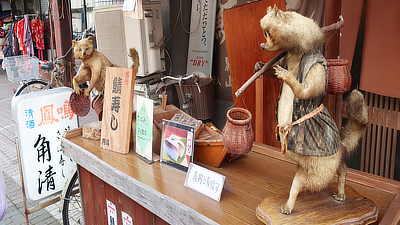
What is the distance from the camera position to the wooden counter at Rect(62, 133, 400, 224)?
1.71 metres

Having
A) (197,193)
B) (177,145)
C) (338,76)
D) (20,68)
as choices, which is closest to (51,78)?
(20,68)

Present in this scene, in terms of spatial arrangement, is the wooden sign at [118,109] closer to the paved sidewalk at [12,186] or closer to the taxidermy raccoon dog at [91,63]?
the taxidermy raccoon dog at [91,63]

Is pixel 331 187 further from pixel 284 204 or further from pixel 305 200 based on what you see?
pixel 284 204

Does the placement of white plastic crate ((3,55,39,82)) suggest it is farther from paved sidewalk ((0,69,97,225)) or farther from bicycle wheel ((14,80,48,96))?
paved sidewalk ((0,69,97,225))

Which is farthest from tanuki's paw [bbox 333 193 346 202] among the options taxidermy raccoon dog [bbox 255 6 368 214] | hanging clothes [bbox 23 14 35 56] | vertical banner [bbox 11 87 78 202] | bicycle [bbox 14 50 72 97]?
hanging clothes [bbox 23 14 35 56]

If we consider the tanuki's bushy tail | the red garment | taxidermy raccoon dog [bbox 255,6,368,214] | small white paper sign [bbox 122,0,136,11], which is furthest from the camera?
the red garment

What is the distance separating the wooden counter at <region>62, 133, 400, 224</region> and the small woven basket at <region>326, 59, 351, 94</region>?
0.65 metres

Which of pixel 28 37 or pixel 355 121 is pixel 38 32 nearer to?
pixel 28 37

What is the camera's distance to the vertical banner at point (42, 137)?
2943 millimetres

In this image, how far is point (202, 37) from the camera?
5.14m

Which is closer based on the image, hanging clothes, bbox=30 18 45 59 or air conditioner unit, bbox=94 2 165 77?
air conditioner unit, bbox=94 2 165 77

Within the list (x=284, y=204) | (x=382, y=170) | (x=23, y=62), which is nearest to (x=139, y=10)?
(x=284, y=204)

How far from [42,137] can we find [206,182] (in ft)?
6.81

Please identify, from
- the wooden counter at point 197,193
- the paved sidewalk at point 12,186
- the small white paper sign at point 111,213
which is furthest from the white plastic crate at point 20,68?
the small white paper sign at point 111,213
